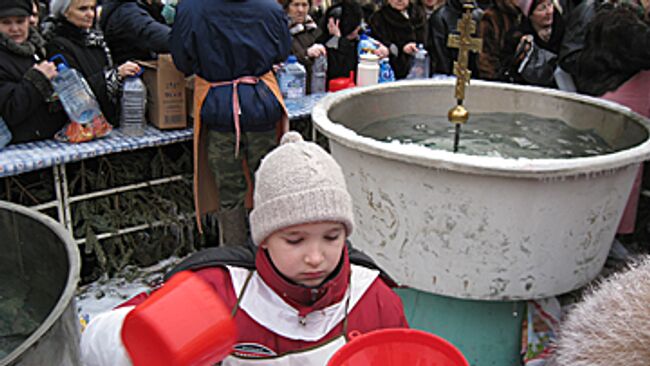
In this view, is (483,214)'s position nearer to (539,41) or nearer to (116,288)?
(116,288)

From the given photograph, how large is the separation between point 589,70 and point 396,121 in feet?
4.82

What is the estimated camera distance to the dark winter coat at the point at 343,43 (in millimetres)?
5680

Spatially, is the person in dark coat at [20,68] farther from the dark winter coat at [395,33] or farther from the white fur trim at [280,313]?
the dark winter coat at [395,33]

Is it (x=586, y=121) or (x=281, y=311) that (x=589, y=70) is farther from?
(x=281, y=311)

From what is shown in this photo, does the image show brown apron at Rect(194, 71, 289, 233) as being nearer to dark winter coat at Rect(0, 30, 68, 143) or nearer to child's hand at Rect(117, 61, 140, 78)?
child's hand at Rect(117, 61, 140, 78)

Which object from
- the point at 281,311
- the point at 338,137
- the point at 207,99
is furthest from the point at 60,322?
the point at 207,99

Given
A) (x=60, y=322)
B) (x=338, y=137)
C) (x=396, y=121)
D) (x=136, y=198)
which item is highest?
(x=60, y=322)

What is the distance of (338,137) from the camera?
10.0 feet

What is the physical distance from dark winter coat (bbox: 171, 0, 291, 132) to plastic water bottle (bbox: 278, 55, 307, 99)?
2.80 feet

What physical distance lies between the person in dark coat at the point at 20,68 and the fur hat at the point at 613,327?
3.17 meters

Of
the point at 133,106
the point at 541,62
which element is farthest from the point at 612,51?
the point at 133,106

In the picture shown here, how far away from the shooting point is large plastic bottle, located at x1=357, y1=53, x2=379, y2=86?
17.0ft

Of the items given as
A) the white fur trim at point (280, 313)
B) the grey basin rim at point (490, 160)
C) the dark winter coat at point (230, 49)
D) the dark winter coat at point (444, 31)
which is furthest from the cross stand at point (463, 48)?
the dark winter coat at point (444, 31)

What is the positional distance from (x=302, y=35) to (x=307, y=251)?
13.3 feet
